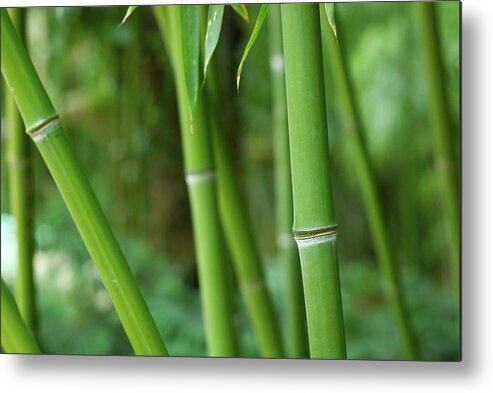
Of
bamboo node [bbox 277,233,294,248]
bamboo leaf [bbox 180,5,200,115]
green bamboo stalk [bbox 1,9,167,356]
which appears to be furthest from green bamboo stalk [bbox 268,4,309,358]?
green bamboo stalk [bbox 1,9,167,356]

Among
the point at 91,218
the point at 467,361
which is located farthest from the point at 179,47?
the point at 467,361

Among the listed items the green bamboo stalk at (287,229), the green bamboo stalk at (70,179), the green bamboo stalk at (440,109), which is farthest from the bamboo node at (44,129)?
the green bamboo stalk at (440,109)

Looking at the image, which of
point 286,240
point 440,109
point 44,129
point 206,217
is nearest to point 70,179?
point 44,129

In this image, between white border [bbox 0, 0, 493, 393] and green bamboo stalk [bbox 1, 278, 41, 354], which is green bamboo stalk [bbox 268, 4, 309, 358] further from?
green bamboo stalk [bbox 1, 278, 41, 354]

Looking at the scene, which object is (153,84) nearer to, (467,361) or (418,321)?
(418,321)

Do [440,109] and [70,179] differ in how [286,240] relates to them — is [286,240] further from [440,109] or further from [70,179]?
[70,179]
